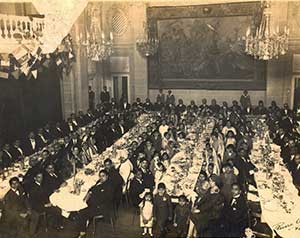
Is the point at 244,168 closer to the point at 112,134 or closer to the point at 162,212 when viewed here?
the point at 162,212

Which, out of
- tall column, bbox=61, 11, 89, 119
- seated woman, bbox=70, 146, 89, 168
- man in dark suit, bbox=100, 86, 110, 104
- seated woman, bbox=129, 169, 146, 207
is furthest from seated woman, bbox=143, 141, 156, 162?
tall column, bbox=61, 11, 89, 119

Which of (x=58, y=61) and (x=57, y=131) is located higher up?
(x=58, y=61)

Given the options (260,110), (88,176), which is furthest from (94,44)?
(260,110)

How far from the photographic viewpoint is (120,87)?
29.2ft

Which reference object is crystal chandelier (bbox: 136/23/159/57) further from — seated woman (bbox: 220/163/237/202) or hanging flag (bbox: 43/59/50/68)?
seated woman (bbox: 220/163/237/202)

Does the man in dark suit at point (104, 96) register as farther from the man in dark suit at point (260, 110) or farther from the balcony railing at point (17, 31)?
the man in dark suit at point (260, 110)

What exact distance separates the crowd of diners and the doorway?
0.20 m

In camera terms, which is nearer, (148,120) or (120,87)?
(120,87)

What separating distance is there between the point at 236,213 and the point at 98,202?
2035 millimetres

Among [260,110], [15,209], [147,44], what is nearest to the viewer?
[15,209]

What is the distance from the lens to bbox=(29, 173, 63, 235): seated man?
5.62 meters

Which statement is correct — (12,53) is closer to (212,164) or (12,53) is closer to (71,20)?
(71,20)

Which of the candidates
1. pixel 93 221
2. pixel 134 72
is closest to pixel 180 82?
pixel 134 72

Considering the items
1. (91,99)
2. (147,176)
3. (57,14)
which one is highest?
(57,14)
